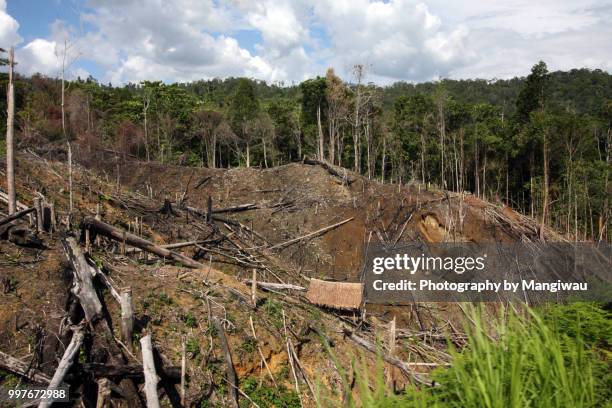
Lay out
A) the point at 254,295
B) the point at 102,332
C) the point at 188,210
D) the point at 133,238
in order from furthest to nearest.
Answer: the point at 188,210, the point at 133,238, the point at 254,295, the point at 102,332

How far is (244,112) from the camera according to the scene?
29.0 meters

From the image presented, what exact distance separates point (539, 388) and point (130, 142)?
2880 cm

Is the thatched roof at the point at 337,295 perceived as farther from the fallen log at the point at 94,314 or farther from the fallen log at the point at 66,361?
the fallen log at the point at 66,361

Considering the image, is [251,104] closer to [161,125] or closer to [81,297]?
[161,125]

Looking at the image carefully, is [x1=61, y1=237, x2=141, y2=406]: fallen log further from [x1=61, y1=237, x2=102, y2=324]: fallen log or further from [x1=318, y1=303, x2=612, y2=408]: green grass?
[x1=318, y1=303, x2=612, y2=408]: green grass

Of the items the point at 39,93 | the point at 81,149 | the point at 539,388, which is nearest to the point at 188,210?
the point at 81,149

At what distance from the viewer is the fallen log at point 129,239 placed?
25.8ft

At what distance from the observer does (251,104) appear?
29.6 meters

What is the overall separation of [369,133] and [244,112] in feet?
28.1

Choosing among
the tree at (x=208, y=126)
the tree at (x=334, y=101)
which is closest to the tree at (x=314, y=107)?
the tree at (x=334, y=101)

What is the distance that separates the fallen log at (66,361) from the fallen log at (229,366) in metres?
1.85

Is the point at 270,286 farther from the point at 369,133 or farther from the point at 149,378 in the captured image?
the point at 369,133

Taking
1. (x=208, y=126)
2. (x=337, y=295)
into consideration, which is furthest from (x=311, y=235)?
(x=208, y=126)

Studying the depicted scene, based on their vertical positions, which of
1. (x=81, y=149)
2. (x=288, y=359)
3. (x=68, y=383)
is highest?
(x=81, y=149)
